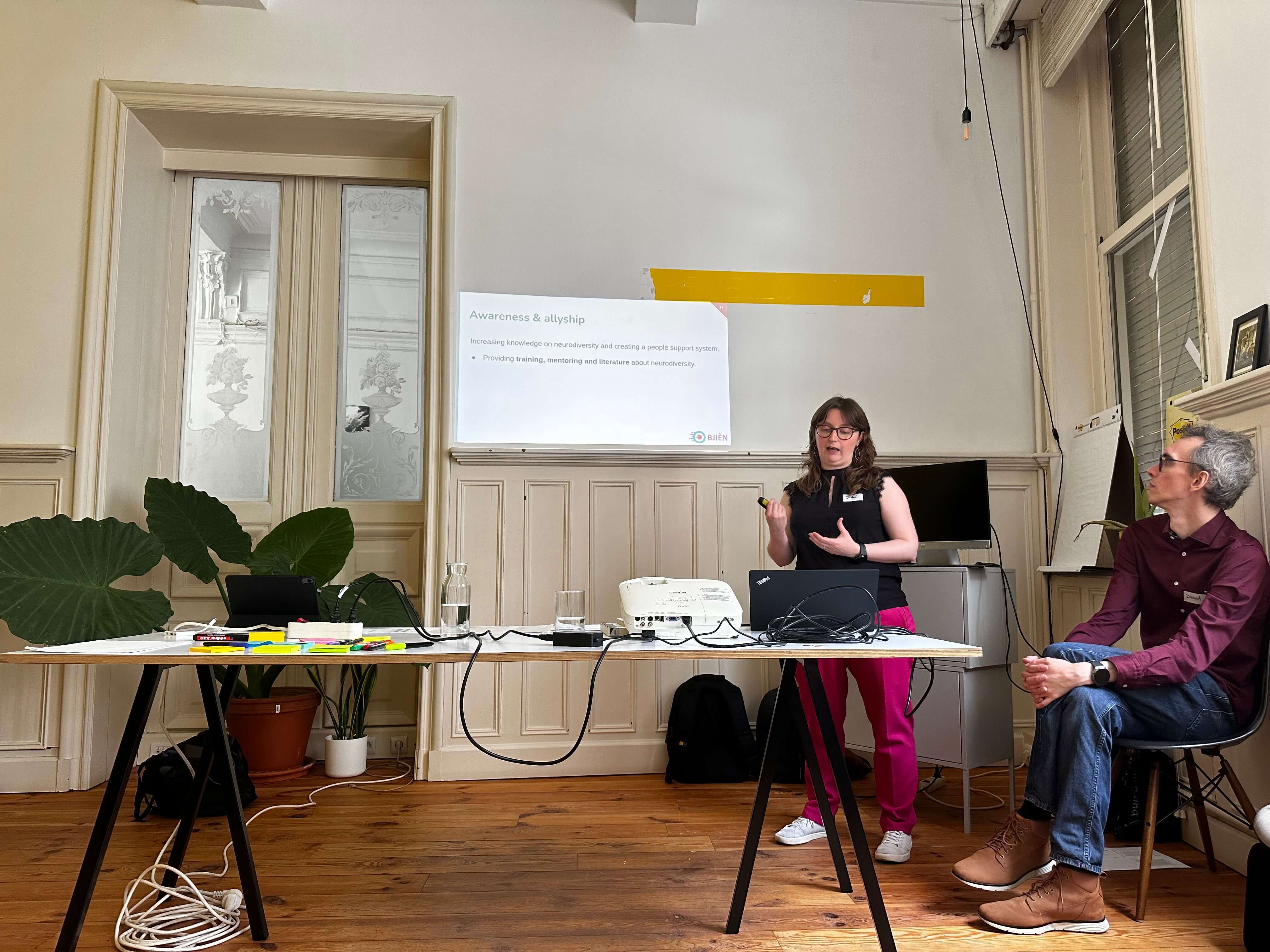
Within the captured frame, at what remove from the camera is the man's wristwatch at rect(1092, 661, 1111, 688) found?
2.14 metres

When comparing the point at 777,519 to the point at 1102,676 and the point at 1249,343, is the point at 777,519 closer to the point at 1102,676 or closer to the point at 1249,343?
the point at 1102,676

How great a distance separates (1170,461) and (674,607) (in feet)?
4.53

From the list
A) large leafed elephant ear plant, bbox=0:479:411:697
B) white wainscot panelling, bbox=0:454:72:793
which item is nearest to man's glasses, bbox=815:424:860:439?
large leafed elephant ear plant, bbox=0:479:411:697

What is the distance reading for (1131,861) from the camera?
98.3 inches

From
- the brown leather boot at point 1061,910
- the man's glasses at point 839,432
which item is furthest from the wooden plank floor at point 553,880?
the man's glasses at point 839,432

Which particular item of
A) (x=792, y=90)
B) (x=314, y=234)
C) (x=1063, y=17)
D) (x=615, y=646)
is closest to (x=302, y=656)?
(x=615, y=646)

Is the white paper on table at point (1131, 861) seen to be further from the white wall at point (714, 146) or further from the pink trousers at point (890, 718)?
the white wall at point (714, 146)

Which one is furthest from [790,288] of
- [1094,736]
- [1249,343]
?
[1094,736]

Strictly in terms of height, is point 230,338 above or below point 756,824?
above

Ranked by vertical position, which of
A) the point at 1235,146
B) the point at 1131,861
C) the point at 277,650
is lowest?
the point at 1131,861

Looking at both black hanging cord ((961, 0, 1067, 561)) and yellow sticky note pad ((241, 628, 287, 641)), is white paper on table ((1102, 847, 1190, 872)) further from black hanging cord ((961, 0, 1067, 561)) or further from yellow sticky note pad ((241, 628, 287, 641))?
yellow sticky note pad ((241, 628, 287, 641))

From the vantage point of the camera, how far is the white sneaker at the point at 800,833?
2.65 metres

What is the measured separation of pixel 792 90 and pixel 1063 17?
3.97 feet

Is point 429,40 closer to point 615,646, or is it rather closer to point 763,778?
point 615,646
